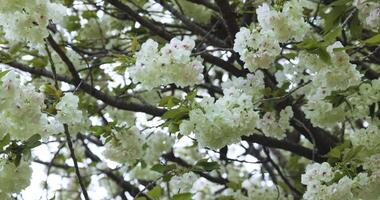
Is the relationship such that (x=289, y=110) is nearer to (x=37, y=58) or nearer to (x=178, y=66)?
(x=178, y=66)

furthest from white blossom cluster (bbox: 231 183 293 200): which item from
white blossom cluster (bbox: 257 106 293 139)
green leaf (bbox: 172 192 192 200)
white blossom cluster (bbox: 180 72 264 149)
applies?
white blossom cluster (bbox: 180 72 264 149)

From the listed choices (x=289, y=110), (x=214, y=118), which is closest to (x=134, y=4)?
(x=289, y=110)

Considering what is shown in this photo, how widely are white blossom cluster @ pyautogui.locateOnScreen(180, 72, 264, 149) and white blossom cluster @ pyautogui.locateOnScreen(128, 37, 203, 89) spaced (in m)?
0.13

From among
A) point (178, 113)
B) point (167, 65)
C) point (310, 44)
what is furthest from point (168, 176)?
point (310, 44)

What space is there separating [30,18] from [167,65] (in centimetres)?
59

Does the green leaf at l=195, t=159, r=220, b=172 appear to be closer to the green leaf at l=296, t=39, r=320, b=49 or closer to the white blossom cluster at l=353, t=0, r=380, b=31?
the green leaf at l=296, t=39, r=320, b=49

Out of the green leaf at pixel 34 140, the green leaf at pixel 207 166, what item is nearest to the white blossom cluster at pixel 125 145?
the green leaf at pixel 207 166

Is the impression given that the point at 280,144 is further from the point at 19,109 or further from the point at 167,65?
the point at 19,109

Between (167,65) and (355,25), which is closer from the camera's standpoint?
(167,65)

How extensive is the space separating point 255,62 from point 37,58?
5.76 feet

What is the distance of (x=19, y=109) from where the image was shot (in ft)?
7.63

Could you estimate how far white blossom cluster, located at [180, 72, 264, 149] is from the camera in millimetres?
2309

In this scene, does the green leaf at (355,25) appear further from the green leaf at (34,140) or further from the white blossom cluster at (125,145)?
the green leaf at (34,140)

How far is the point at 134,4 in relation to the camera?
A: 3.87 m
